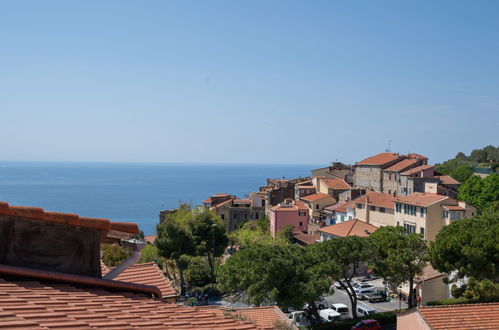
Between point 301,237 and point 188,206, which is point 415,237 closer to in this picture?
point 301,237

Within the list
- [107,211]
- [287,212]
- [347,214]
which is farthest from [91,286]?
[107,211]

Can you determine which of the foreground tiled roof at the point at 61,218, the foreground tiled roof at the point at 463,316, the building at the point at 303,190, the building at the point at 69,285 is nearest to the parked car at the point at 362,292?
the foreground tiled roof at the point at 463,316

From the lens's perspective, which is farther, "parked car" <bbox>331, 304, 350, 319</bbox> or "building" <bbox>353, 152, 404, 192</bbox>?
"building" <bbox>353, 152, 404, 192</bbox>

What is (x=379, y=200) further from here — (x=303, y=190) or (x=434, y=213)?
(x=303, y=190)

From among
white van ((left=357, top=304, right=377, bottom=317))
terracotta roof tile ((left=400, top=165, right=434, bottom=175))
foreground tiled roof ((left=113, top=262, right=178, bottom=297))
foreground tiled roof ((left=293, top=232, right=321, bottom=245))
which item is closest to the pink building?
foreground tiled roof ((left=293, top=232, right=321, bottom=245))

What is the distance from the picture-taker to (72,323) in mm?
3754

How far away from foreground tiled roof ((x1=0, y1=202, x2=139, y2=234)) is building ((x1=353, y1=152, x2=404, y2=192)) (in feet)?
217

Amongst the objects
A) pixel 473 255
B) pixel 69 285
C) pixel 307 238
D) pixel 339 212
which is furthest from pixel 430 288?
pixel 69 285

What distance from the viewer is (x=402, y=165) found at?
65.8 m

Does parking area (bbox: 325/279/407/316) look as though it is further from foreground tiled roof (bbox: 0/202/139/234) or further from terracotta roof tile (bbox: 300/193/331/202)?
terracotta roof tile (bbox: 300/193/331/202)

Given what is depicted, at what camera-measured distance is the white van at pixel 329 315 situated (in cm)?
2864

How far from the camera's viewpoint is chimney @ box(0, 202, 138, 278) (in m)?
5.13

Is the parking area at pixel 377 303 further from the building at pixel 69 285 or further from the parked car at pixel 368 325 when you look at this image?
the building at pixel 69 285

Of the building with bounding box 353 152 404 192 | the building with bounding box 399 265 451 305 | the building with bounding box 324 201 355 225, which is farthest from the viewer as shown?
the building with bounding box 353 152 404 192
